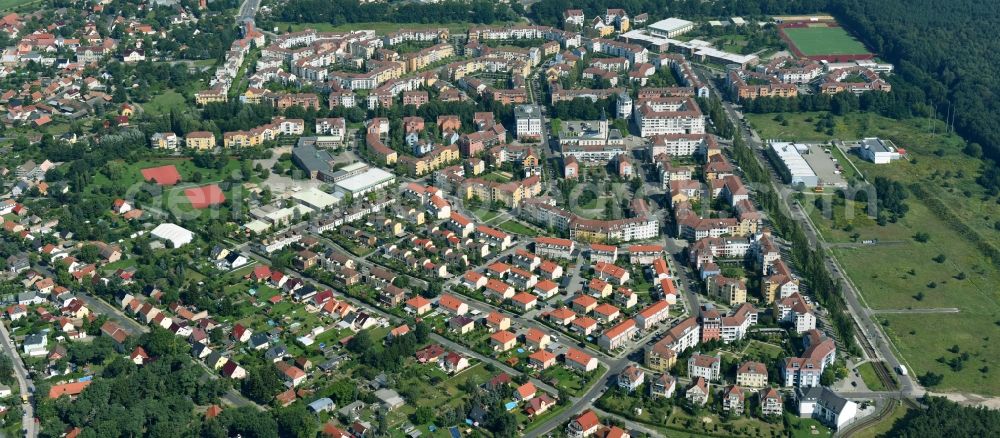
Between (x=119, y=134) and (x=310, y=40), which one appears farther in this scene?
(x=310, y=40)

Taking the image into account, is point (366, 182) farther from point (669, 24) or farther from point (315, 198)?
point (669, 24)

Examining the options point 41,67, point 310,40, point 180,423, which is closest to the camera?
point 180,423

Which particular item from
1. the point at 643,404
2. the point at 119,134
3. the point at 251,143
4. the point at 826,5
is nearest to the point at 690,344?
the point at 643,404

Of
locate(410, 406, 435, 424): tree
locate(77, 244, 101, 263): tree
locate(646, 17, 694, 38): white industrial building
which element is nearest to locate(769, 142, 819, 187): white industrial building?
locate(646, 17, 694, 38): white industrial building

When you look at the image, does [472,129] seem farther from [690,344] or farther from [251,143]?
[690,344]

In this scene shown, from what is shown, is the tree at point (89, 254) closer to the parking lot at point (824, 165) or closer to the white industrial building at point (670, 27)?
the parking lot at point (824, 165)

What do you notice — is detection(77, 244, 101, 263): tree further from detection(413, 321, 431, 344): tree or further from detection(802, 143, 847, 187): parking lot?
detection(802, 143, 847, 187): parking lot

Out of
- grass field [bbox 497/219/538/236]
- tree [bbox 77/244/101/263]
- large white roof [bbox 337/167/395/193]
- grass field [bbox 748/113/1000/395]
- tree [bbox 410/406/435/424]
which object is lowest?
grass field [bbox 748/113/1000/395]
